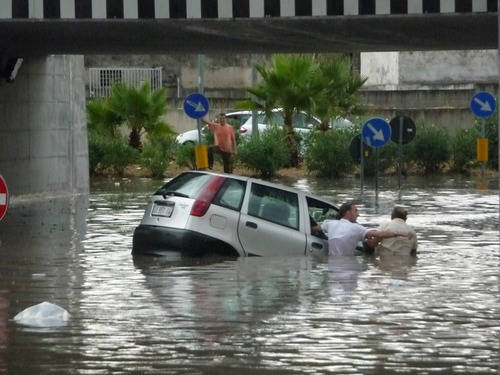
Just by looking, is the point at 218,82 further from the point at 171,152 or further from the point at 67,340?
the point at 67,340

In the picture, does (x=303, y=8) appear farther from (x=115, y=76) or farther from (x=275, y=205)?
(x=115, y=76)

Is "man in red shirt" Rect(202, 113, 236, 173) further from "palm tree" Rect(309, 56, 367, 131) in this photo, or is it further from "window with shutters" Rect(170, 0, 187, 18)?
"window with shutters" Rect(170, 0, 187, 18)

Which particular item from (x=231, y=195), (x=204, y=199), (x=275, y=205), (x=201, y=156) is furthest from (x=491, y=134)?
(x=204, y=199)

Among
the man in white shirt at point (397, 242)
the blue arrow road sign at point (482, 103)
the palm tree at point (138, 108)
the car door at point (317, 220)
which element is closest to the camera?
the car door at point (317, 220)

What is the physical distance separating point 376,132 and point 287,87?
13128 millimetres

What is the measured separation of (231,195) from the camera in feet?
59.4

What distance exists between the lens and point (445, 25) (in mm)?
21984

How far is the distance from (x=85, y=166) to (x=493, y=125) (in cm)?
1196

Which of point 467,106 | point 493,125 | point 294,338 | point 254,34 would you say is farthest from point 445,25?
point 467,106

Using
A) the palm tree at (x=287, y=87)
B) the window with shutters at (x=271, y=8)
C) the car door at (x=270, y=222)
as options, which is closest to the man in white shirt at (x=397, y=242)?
the car door at (x=270, y=222)

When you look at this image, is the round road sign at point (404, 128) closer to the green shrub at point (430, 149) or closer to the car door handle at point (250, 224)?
the green shrub at point (430, 149)

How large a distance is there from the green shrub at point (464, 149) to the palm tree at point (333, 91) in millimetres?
3631

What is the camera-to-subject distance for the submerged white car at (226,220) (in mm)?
17891

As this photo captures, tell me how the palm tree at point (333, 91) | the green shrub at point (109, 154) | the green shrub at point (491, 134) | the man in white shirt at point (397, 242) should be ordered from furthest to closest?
the palm tree at point (333, 91) < the green shrub at point (491, 134) < the green shrub at point (109, 154) < the man in white shirt at point (397, 242)
